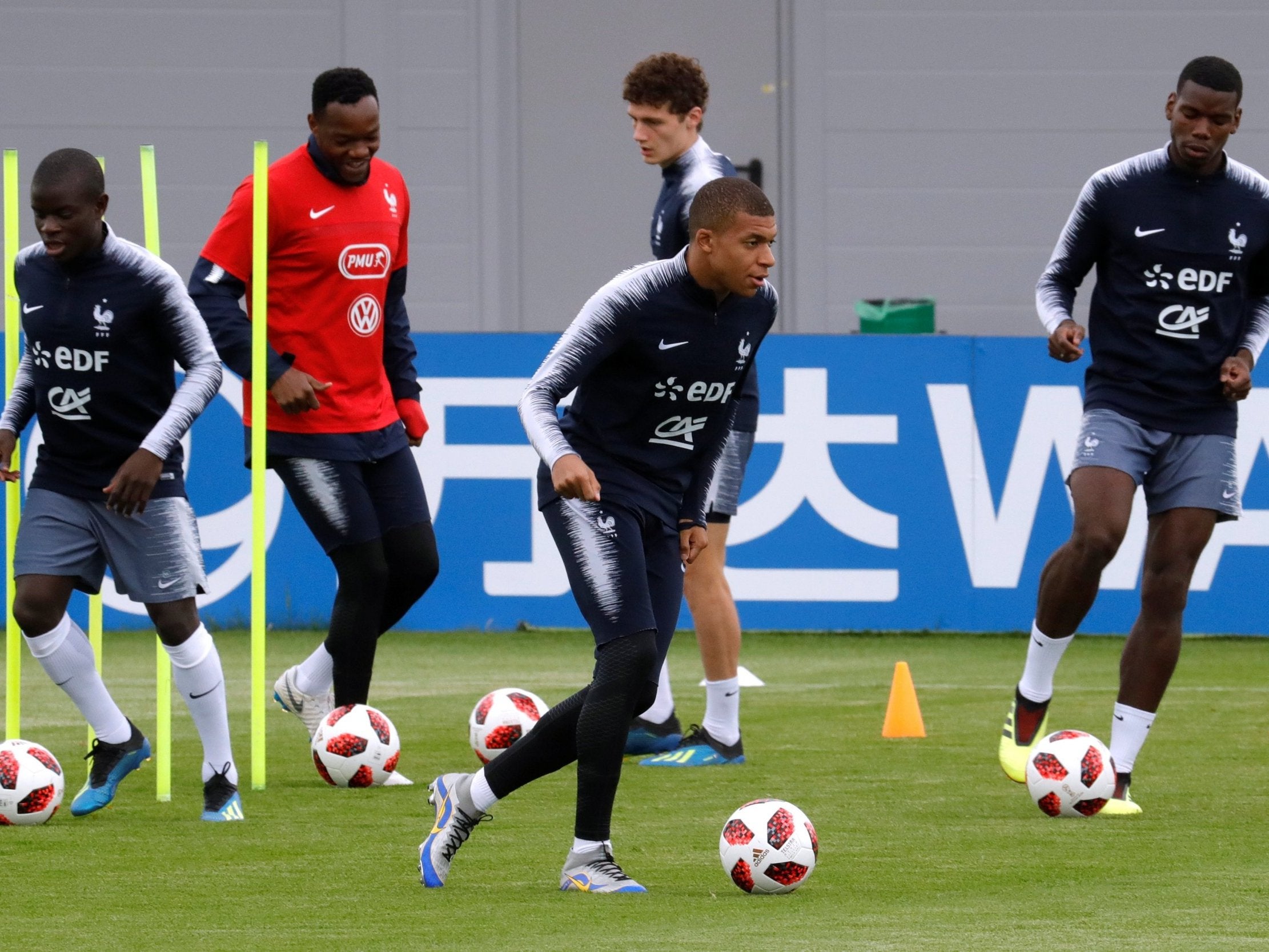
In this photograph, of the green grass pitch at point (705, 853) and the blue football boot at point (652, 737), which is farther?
the blue football boot at point (652, 737)

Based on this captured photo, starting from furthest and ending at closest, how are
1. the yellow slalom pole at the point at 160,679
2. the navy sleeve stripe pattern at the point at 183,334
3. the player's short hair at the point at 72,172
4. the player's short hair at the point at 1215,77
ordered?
the yellow slalom pole at the point at 160,679 → the player's short hair at the point at 1215,77 → the navy sleeve stripe pattern at the point at 183,334 → the player's short hair at the point at 72,172

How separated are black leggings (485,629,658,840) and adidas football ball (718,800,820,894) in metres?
0.30

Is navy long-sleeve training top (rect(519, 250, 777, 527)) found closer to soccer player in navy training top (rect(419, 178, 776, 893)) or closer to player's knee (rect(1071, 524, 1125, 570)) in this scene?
soccer player in navy training top (rect(419, 178, 776, 893))

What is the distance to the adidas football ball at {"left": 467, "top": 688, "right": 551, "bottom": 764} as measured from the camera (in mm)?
6852

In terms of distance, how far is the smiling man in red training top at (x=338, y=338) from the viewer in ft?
22.0

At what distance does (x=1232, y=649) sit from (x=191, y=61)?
904cm

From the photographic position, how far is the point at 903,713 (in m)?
7.95

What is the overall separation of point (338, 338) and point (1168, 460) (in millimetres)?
2581

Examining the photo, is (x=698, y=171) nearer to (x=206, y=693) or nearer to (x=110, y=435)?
(x=110, y=435)

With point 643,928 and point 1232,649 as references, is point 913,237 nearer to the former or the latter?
point 1232,649

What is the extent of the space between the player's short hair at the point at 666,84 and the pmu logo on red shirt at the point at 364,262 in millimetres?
944

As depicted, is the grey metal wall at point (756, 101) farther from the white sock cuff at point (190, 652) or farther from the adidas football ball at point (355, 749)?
the white sock cuff at point (190, 652)

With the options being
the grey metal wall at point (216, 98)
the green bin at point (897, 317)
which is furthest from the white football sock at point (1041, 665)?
the grey metal wall at point (216, 98)

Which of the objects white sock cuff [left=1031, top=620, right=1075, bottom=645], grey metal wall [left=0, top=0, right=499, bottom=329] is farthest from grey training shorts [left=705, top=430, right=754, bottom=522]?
grey metal wall [left=0, top=0, right=499, bottom=329]
